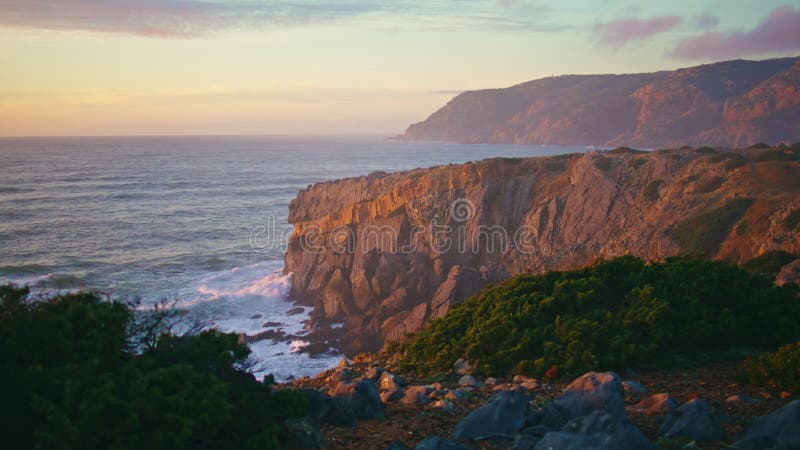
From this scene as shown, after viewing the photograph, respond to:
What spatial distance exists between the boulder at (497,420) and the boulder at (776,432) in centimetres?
242

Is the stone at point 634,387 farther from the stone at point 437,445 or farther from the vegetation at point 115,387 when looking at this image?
the vegetation at point 115,387

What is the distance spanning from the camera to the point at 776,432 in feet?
21.0

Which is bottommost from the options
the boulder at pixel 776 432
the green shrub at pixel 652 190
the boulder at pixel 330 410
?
the boulder at pixel 330 410

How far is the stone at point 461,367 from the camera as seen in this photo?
458 inches

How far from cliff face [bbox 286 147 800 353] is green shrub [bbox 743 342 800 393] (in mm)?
19190

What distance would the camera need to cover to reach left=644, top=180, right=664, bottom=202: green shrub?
3438 cm

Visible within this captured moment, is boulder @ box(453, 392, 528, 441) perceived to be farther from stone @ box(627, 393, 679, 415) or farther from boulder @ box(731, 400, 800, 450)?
boulder @ box(731, 400, 800, 450)

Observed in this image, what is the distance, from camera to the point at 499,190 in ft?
127

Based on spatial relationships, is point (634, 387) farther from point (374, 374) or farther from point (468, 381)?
point (374, 374)

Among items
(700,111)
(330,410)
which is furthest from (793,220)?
(700,111)

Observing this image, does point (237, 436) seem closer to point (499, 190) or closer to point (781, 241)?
point (781, 241)

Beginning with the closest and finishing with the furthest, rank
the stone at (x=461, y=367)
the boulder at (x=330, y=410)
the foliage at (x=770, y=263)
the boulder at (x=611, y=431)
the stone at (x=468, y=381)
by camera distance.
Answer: the boulder at (x=611, y=431) → the boulder at (x=330, y=410) → the stone at (x=468, y=381) → the stone at (x=461, y=367) → the foliage at (x=770, y=263)

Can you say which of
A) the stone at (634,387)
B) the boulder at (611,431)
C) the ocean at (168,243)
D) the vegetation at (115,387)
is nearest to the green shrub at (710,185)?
the ocean at (168,243)

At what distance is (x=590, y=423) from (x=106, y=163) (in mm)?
121048
